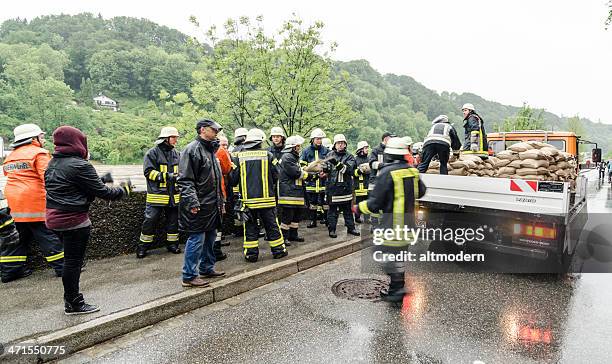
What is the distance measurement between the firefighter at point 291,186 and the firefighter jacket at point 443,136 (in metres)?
2.19

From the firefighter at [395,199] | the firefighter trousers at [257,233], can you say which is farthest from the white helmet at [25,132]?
the firefighter at [395,199]

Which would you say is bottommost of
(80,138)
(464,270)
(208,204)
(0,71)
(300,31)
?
(464,270)

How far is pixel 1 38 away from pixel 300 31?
5419 inches

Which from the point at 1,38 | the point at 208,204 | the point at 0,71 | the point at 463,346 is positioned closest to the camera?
the point at 463,346

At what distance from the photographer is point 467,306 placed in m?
4.14

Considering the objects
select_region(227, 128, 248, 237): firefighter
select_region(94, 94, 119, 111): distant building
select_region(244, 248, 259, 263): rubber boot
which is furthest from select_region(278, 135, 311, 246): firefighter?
select_region(94, 94, 119, 111): distant building

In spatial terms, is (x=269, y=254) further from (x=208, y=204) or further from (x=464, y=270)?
(x=464, y=270)

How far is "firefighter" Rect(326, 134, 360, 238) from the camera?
Result: 702cm

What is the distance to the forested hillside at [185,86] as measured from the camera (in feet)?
38.6

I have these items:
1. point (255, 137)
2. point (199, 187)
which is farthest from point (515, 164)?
→ point (199, 187)

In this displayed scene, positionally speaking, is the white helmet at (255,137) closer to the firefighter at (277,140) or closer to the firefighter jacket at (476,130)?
the firefighter at (277,140)

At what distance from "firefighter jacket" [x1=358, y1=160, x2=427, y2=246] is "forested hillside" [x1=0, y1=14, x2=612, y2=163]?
793 centimetres

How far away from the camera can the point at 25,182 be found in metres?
4.49

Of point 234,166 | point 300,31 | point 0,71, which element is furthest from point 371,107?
point 0,71
